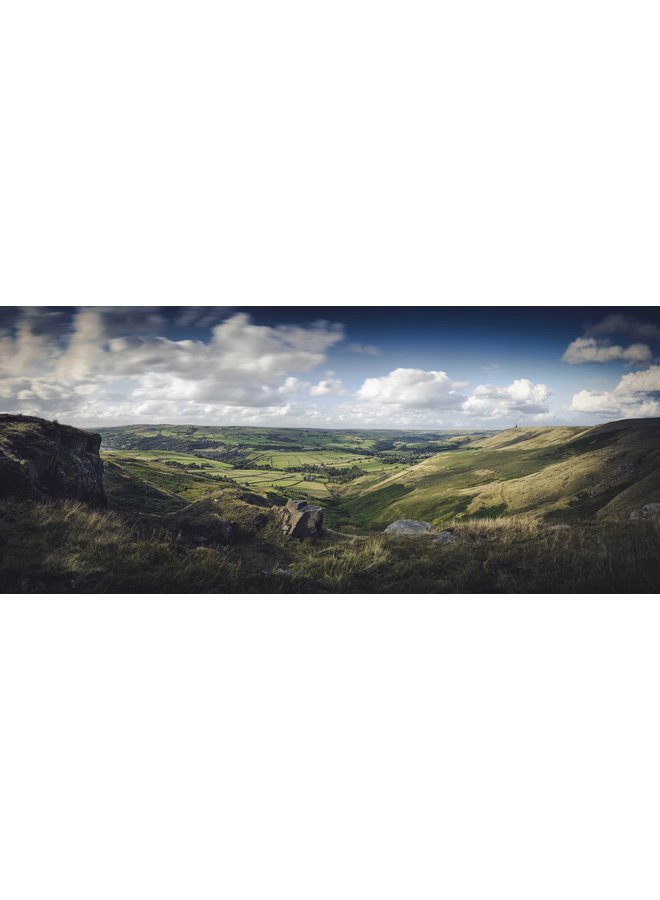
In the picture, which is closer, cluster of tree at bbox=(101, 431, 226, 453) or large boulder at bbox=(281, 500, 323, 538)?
large boulder at bbox=(281, 500, 323, 538)

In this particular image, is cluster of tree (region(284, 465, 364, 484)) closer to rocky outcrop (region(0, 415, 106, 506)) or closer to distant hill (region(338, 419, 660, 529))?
distant hill (region(338, 419, 660, 529))

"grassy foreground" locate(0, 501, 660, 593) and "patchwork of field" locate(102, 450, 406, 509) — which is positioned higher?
"patchwork of field" locate(102, 450, 406, 509)

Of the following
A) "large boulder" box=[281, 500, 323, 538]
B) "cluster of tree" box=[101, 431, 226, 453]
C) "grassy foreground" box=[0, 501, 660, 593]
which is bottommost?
"grassy foreground" box=[0, 501, 660, 593]

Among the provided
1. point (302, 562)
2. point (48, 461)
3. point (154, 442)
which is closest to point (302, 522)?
point (302, 562)

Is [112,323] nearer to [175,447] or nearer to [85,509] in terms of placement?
[175,447]

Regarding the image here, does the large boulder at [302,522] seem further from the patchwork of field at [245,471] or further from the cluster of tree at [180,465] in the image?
the cluster of tree at [180,465]

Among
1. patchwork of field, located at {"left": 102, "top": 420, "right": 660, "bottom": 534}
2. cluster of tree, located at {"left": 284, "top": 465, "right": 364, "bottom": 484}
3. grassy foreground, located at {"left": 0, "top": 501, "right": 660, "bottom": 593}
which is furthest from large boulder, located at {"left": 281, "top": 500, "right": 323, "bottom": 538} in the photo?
cluster of tree, located at {"left": 284, "top": 465, "right": 364, "bottom": 484}

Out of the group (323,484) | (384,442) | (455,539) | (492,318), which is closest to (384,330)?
(492,318)
